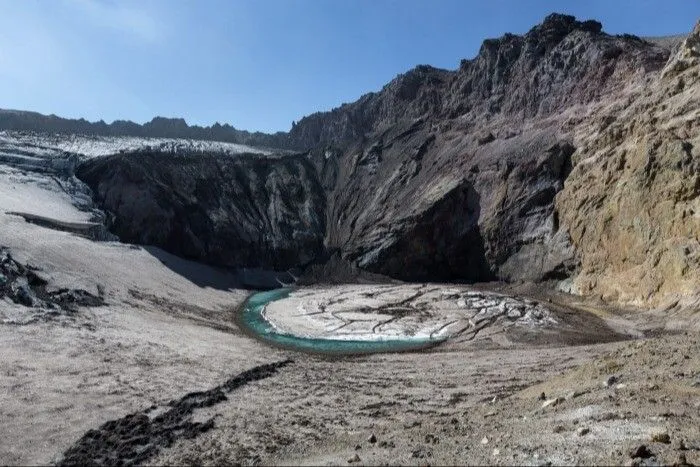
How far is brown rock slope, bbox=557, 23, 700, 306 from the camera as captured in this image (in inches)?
1400

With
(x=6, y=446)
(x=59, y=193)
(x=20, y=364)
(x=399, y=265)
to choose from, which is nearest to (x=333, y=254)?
(x=399, y=265)

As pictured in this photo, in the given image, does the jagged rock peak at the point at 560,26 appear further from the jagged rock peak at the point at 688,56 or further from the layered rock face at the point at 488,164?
the jagged rock peak at the point at 688,56

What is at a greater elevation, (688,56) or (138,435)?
(688,56)

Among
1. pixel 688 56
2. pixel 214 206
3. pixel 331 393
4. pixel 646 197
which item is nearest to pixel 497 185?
pixel 646 197

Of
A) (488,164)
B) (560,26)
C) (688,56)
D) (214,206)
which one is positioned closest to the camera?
(688,56)

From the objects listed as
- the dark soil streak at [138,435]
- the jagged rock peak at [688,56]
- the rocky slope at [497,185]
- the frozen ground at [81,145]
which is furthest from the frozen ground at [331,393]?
the frozen ground at [81,145]

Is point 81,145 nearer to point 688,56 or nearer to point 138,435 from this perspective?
point 138,435

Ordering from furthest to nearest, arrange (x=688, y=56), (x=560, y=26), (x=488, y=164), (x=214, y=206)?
(x=560, y=26) → (x=214, y=206) → (x=488, y=164) → (x=688, y=56)

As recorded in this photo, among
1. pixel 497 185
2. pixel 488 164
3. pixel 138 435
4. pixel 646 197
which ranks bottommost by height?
pixel 138 435

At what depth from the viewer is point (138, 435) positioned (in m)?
14.5

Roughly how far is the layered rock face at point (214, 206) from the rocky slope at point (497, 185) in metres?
0.19

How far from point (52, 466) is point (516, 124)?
63.7m

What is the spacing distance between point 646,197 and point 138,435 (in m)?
38.4

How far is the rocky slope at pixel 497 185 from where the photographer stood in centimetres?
4000
